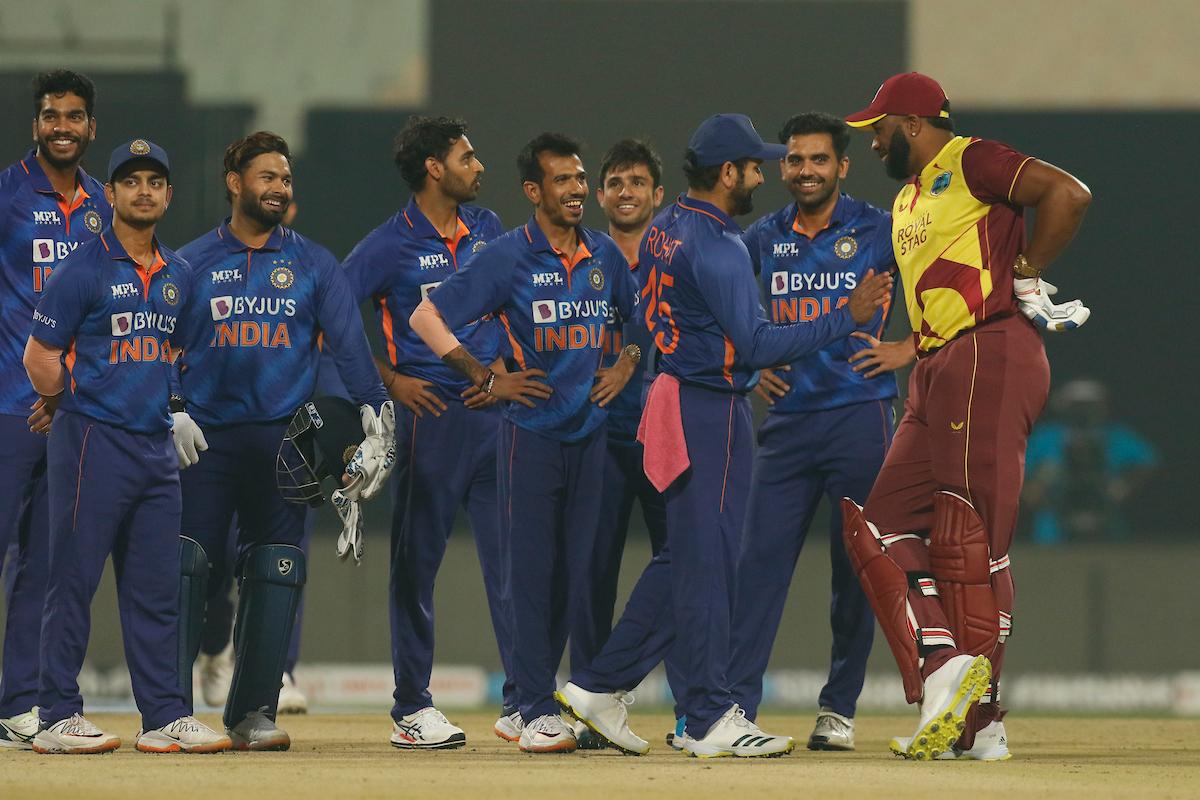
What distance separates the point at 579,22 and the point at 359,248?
4.83 meters

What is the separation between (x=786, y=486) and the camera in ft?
20.2

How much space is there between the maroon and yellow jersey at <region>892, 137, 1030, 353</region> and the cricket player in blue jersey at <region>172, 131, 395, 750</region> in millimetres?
1672

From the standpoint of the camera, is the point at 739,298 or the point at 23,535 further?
the point at 23,535

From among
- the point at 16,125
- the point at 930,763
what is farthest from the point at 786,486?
the point at 16,125

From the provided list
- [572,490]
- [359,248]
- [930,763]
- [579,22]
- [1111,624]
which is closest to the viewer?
[930,763]

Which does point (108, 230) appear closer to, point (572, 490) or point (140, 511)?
point (140, 511)

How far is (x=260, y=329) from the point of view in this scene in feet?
18.6

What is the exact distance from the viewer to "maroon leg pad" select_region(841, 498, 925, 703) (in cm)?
528

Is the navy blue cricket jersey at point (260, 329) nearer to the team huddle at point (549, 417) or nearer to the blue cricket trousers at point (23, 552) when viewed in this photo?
the team huddle at point (549, 417)

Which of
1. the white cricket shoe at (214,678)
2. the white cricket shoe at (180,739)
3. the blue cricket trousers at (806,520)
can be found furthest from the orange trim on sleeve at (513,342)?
the white cricket shoe at (214,678)

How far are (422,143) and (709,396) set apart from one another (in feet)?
4.81

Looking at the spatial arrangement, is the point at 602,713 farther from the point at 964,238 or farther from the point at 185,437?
the point at 964,238

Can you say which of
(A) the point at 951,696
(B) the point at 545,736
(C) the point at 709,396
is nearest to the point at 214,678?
(B) the point at 545,736

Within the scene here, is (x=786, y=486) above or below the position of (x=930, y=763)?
above
